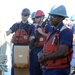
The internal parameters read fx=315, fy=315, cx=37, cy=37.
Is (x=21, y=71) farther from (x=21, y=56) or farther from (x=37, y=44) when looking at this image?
(x=37, y=44)

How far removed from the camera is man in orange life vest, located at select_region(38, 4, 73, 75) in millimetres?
3992

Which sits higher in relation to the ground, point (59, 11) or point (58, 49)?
point (59, 11)

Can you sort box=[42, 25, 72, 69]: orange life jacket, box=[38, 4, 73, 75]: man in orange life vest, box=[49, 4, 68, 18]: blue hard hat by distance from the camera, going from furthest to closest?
box=[49, 4, 68, 18]: blue hard hat < box=[42, 25, 72, 69]: orange life jacket < box=[38, 4, 73, 75]: man in orange life vest

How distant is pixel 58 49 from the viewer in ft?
13.2

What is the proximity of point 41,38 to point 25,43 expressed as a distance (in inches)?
38.8

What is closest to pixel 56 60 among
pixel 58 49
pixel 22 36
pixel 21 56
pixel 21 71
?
pixel 58 49

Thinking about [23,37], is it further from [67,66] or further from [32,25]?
[67,66]

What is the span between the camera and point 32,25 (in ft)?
23.4

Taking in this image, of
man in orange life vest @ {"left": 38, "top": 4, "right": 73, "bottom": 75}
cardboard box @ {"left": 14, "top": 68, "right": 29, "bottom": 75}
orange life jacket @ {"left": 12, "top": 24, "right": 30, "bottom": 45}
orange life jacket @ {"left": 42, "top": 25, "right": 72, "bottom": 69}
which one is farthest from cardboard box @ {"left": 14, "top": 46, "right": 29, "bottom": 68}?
orange life jacket @ {"left": 42, "top": 25, "right": 72, "bottom": 69}

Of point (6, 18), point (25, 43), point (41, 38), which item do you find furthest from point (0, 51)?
point (6, 18)

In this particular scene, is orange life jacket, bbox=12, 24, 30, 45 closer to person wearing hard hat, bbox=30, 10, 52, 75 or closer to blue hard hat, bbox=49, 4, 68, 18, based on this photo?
person wearing hard hat, bbox=30, 10, 52, 75

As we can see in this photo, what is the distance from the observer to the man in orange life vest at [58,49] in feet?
13.1

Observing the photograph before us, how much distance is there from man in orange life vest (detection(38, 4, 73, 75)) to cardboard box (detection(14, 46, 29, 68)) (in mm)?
2774

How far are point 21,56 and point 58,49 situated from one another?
123 inches
